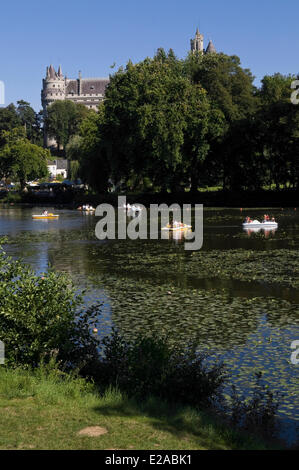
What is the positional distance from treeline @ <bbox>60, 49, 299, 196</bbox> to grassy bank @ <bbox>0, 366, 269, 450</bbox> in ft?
238

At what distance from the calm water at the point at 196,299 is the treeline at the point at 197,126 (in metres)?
40.4

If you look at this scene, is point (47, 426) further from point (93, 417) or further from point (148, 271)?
point (148, 271)

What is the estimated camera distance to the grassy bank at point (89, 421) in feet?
31.0

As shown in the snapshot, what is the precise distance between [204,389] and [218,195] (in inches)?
3295

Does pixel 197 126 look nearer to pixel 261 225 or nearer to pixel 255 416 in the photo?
pixel 261 225

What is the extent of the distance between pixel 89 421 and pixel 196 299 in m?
13.9

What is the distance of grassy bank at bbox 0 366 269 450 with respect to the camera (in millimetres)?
9461

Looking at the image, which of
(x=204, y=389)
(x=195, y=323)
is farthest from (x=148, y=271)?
(x=204, y=389)

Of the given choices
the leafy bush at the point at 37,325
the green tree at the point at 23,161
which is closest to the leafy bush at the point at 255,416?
the leafy bush at the point at 37,325

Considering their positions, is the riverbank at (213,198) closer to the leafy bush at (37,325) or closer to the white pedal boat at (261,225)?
the white pedal boat at (261,225)

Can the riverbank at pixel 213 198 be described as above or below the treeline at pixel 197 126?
below

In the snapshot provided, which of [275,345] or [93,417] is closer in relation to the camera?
[93,417]

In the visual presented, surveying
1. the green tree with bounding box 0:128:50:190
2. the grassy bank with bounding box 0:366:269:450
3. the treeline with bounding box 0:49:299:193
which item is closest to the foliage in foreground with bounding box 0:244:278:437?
A: the grassy bank with bounding box 0:366:269:450

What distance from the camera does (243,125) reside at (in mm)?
87750
